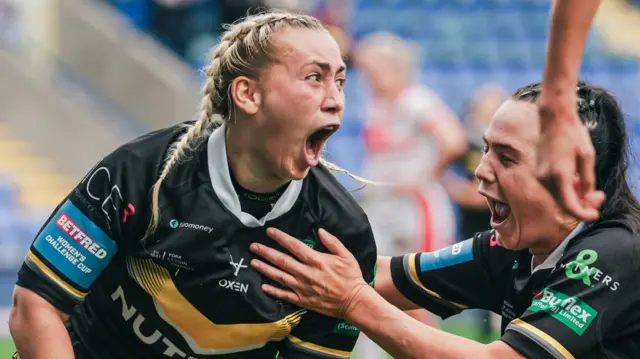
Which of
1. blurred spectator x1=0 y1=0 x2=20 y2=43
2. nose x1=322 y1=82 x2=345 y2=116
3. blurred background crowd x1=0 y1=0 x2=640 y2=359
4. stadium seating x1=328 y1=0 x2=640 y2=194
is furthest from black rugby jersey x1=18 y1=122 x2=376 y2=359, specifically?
blurred spectator x1=0 y1=0 x2=20 y2=43

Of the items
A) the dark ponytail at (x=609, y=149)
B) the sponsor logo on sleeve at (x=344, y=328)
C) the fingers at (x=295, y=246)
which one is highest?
the dark ponytail at (x=609, y=149)

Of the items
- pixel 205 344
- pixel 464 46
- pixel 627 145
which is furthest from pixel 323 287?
pixel 464 46

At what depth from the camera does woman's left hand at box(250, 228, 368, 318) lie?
289 cm

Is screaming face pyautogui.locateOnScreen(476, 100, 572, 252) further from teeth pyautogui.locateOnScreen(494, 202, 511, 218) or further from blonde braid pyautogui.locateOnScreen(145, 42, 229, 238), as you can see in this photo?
blonde braid pyautogui.locateOnScreen(145, 42, 229, 238)

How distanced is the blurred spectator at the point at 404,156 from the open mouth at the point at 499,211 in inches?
124

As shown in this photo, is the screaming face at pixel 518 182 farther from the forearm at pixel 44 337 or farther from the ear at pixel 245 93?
the forearm at pixel 44 337

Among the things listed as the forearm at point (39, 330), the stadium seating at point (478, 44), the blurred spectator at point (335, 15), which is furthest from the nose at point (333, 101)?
the stadium seating at point (478, 44)

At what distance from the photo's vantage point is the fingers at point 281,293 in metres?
2.91

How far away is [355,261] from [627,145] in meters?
0.85

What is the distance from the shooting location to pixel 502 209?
302cm

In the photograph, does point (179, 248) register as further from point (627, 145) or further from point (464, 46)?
point (464, 46)

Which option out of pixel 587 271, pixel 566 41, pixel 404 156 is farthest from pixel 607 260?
pixel 404 156

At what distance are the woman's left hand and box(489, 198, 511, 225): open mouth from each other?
44 centimetres

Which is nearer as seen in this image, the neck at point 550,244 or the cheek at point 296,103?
the cheek at point 296,103
